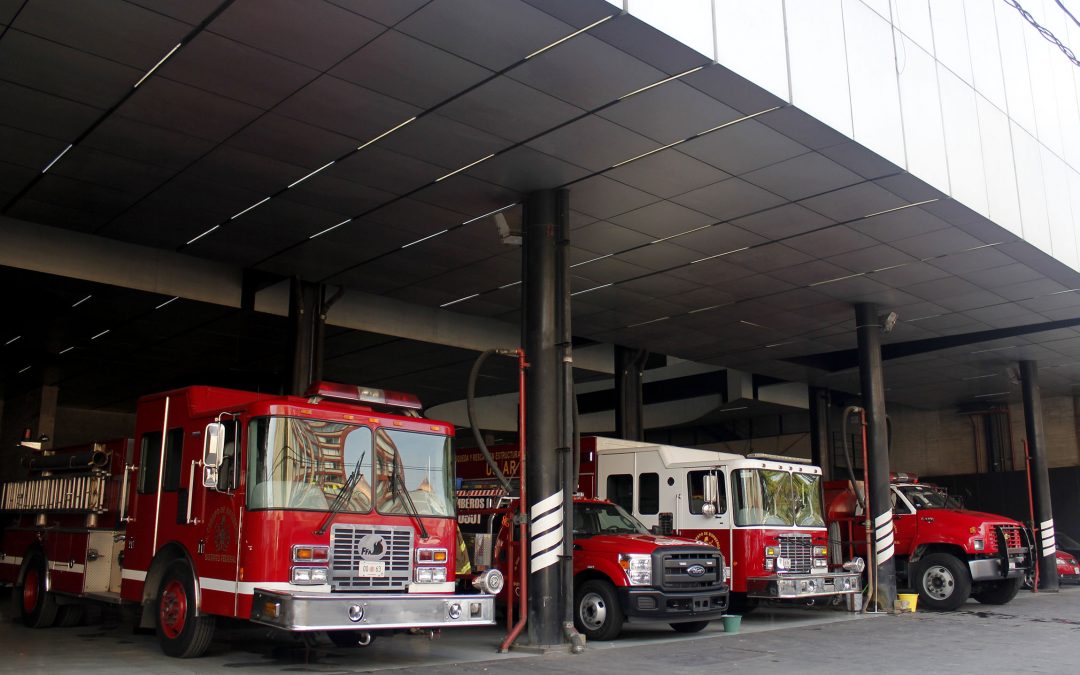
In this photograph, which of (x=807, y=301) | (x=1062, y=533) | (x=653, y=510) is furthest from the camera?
(x=1062, y=533)

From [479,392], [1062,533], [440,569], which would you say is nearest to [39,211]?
[440,569]

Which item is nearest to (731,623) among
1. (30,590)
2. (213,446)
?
(213,446)

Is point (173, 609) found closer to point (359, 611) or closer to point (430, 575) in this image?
point (359, 611)

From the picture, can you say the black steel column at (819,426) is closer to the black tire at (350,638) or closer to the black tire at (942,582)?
the black tire at (942,582)

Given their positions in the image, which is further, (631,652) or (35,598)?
(35,598)

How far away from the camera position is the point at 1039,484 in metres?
26.2

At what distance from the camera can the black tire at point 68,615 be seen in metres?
13.4

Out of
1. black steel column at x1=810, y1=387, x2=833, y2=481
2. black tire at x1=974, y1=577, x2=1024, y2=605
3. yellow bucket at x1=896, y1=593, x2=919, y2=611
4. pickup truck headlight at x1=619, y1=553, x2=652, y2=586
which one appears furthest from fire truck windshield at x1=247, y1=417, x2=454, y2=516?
black steel column at x1=810, y1=387, x2=833, y2=481

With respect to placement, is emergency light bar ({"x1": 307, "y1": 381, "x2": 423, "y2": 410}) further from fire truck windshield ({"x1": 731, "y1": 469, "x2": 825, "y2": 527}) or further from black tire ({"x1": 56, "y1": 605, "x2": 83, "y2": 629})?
fire truck windshield ({"x1": 731, "y1": 469, "x2": 825, "y2": 527})

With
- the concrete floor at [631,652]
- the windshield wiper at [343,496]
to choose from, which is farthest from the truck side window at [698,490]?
the windshield wiper at [343,496]

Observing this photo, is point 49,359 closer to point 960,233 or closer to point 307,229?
point 307,229

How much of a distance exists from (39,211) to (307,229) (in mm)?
4481

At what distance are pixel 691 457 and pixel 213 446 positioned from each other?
870 cm

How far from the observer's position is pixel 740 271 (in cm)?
1836
